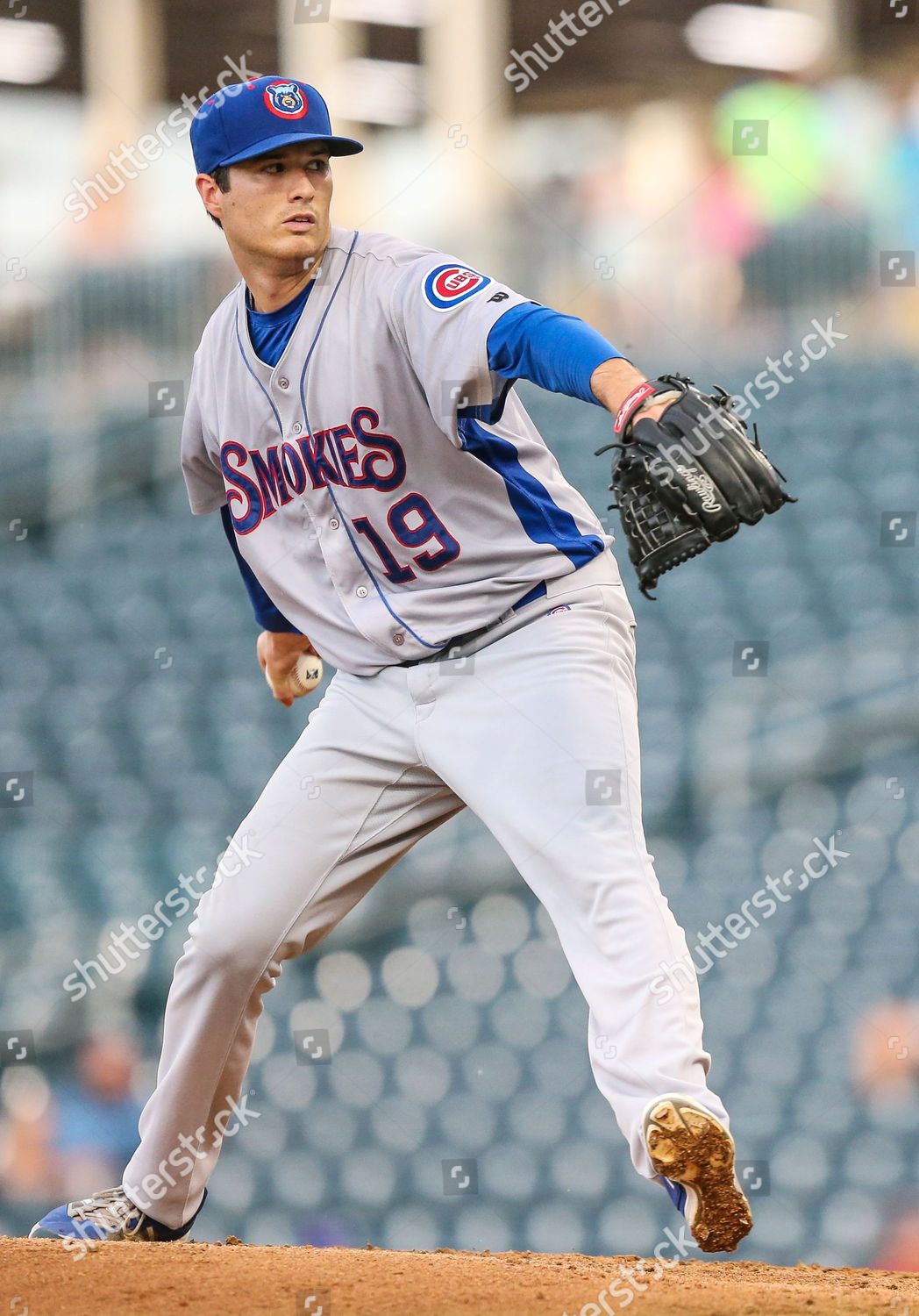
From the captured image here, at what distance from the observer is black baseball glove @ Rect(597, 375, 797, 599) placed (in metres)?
1.26

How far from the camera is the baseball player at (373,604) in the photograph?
1.48 m

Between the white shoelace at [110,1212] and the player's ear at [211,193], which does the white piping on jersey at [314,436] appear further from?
the white shoelace at [110,1212]

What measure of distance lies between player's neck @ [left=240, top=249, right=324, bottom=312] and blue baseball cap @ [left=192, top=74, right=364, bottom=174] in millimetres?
126

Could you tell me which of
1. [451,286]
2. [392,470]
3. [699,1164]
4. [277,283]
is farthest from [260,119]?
[699,1164]

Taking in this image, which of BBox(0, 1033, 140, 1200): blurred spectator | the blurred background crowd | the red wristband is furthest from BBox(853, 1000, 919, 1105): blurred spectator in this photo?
the red wristband

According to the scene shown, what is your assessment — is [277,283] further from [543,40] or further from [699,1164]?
[543,40]

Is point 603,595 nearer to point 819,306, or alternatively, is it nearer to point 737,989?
point 737,989

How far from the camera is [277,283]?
5.43 ft

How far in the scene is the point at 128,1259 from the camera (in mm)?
1419

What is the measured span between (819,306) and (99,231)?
7.33ft

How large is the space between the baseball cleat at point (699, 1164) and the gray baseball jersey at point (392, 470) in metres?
0.57

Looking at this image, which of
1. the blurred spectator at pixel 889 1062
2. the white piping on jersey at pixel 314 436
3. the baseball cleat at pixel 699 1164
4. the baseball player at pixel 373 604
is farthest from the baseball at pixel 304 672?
the blurred spectator at pixel 889 1062

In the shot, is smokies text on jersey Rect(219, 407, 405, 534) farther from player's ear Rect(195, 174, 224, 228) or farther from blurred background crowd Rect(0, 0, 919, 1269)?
blurred background crowd Rect(0, 0, 919, 1269)

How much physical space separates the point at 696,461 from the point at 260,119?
69cm
